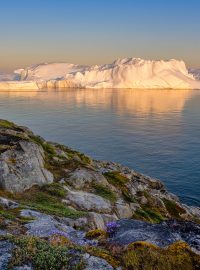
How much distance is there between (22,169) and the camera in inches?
1124

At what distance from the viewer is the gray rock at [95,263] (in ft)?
29.6

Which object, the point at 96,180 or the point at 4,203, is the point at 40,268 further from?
the point at 96,180

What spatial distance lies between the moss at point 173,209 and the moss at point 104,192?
1049 centimetres

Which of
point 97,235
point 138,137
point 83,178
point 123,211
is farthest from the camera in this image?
point 138,137

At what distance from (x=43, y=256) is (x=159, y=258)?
3.11 m

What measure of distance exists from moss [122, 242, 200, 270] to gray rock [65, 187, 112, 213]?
56.6 ft

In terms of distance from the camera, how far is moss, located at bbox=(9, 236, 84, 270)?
873 centimetres

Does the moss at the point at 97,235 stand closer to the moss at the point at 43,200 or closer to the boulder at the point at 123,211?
the moss at the point at 43,200

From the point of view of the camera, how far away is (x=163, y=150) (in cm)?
8962

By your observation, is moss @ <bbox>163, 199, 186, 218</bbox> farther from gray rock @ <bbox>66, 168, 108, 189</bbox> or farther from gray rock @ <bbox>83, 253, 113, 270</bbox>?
gray rock @ <bbox>83, 253, 113, 270</bbox>

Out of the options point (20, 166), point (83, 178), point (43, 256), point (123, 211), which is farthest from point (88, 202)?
point (43, 256)

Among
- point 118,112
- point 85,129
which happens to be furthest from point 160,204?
point 118,112

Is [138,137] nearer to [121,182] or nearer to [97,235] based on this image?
[121,182]

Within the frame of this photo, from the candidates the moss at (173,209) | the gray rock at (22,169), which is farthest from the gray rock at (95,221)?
the moss at (173,209)
